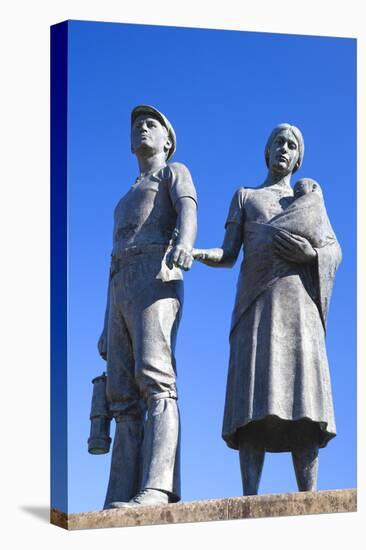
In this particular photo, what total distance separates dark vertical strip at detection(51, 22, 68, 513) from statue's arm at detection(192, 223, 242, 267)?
44.5 inches

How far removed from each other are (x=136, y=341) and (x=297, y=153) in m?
2.23

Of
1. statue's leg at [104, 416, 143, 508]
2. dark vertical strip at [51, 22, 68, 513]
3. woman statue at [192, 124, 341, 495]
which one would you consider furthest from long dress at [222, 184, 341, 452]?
dark vertical strip at [51, 22, 68, 513]

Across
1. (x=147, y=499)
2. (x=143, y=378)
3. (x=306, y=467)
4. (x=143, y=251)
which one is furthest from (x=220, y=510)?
(x=143, y=251)

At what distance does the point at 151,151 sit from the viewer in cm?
1808

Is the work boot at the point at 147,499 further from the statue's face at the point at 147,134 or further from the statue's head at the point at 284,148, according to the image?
the statue's head at the point at 284,148

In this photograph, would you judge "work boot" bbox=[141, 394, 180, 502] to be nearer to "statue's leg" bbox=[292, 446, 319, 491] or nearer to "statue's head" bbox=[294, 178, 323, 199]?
"statue's leg" bbox=[292, 446, 319, 491]

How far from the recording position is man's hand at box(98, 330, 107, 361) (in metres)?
18.0

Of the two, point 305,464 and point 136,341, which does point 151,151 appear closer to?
point 136,341

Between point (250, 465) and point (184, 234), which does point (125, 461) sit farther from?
point (184, 234)

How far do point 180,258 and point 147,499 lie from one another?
1844 millimetres

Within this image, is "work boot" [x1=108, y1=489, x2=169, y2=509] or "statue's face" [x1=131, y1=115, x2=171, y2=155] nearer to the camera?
"work boot" [x1=108, y1=489, x2=169, y2=509]

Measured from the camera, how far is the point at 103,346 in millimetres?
18031

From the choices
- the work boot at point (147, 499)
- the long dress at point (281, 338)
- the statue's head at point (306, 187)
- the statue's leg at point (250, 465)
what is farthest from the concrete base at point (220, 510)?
the statue's head at point (306, 187)

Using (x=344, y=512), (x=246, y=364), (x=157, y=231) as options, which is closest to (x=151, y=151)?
(x=157, y=231)
